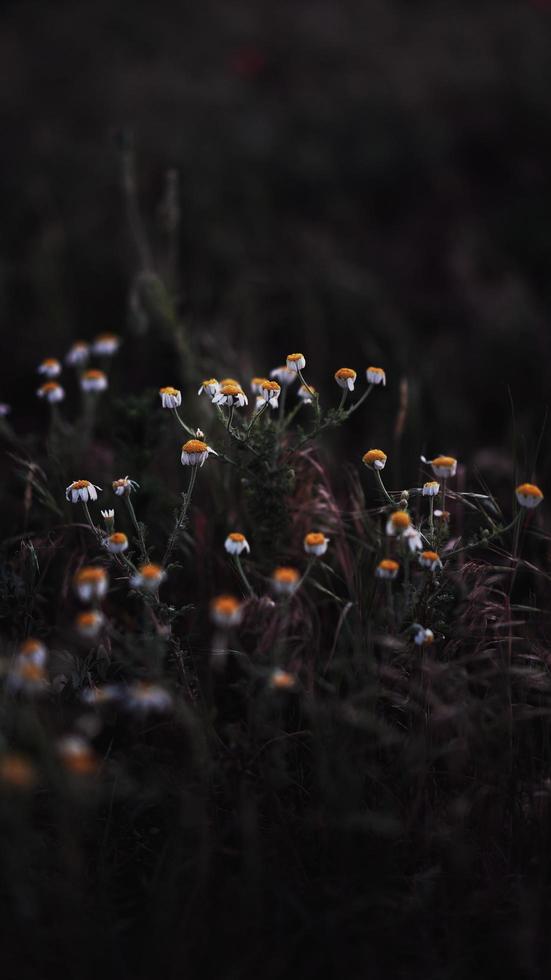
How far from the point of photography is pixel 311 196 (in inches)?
193

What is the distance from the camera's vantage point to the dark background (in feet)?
11.3

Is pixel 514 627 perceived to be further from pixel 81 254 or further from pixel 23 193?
pixel 23 193

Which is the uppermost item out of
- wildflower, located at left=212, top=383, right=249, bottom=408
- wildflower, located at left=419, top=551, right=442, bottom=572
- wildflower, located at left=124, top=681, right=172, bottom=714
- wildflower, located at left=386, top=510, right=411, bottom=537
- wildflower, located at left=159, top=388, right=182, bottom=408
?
wildflower, located at left=212, top=383, right=249, bottom=408

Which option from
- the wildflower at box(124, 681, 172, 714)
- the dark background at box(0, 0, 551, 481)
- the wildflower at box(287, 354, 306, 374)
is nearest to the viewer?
the wildflower at box(124, 681, 172, 714)

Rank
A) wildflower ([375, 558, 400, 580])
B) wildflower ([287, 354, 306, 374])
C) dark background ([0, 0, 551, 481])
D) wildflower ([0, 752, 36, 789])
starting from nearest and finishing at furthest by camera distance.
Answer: wildflower ([0, 752, 36, 789]) < wildflower ([375, 558, 400, 580]) < wildflower ([287, 354, 306, 374]) < dark background ([0, 0, 551, 481])

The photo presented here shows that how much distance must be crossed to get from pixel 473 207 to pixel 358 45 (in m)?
3.07

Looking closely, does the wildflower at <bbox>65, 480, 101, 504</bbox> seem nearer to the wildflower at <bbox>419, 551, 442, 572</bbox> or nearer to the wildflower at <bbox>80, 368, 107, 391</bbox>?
the wildflower at <bbox>80, 368, 107, 391</bbox>

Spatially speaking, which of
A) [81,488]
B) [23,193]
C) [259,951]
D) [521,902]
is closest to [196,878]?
[259,951]

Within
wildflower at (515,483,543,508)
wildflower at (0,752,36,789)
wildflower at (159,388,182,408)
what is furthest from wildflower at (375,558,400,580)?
wildflower at (0,752,36,789)

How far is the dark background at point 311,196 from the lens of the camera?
11.3 ft

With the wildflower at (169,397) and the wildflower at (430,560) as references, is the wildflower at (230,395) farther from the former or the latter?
the wildflower at (430,560)

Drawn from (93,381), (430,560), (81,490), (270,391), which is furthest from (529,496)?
(93,381)

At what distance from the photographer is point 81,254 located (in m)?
4.20

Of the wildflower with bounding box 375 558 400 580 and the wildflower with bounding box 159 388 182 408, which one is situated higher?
the wildflower with bounding box 159 388 182 408
